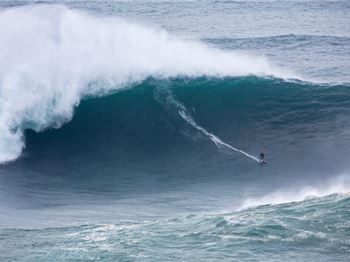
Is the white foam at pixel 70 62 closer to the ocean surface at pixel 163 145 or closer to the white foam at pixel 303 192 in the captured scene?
the ocean surface at pixel 163 145

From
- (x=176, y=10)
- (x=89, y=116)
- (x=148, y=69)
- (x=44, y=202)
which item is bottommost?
(x=44, y=202)

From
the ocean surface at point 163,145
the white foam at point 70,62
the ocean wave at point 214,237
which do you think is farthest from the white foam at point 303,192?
the white foam at point 70,62

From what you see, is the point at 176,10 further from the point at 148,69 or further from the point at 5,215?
the point at 5,215

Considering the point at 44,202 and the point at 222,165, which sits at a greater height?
the point at 222,165

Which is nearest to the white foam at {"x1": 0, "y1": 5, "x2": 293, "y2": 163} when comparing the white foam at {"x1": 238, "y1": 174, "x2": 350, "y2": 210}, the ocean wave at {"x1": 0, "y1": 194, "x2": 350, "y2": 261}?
the ocean wave at {"x1": 0, "y1": 194, "x2": 350, "y2": 261}

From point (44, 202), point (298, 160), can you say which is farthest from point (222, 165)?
point (44, 202)

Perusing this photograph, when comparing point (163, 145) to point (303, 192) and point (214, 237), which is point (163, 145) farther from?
point (214, 237)
